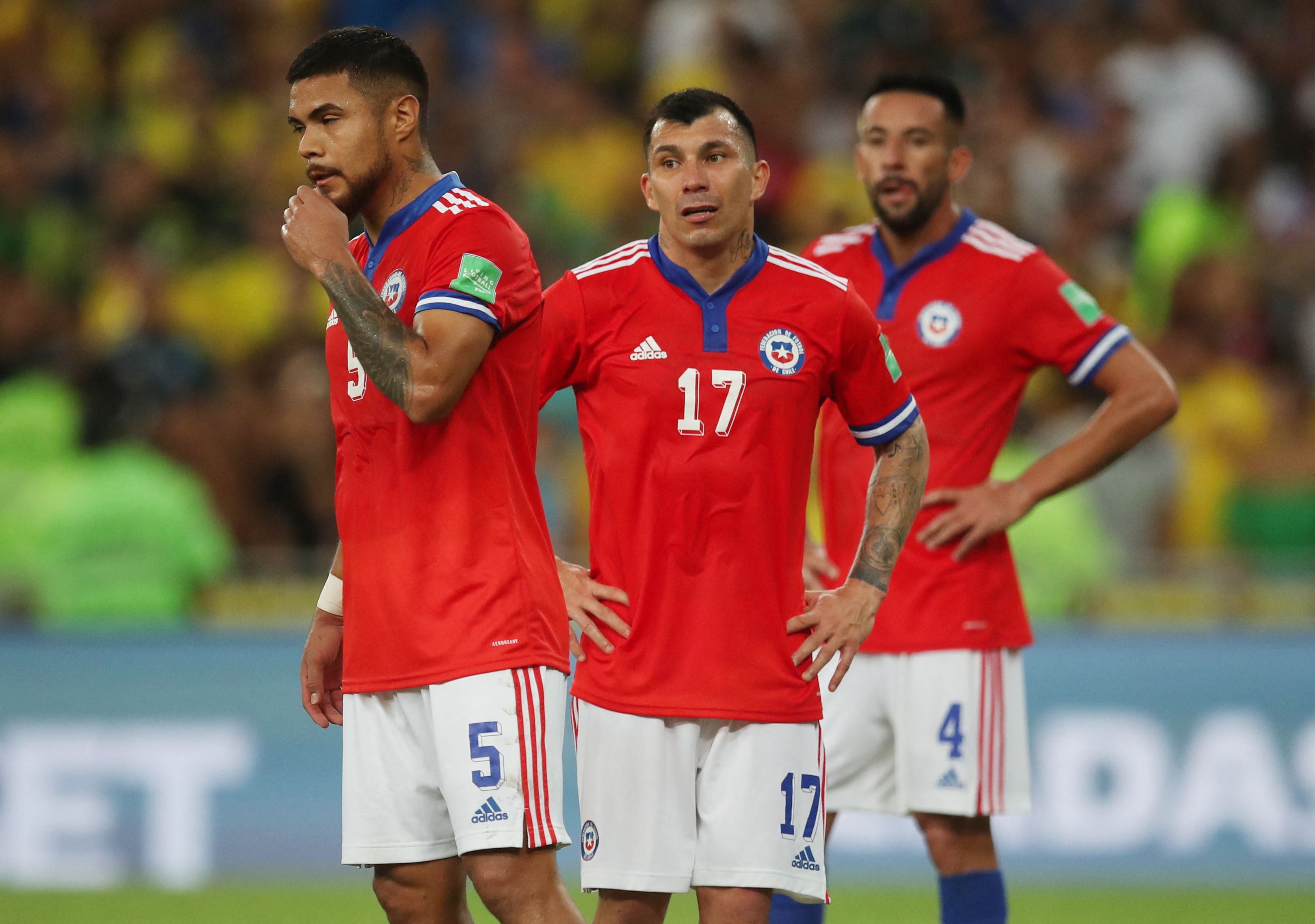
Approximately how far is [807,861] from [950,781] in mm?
1231

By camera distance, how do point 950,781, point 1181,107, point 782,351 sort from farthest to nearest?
point 1181,107, point 950,781, point 782,351

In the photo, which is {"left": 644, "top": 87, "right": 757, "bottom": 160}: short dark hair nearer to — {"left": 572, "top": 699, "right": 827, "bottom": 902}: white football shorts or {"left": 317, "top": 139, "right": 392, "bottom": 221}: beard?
{"left": 317, "top": 139, "right": 392, "bottom": 221}: beard

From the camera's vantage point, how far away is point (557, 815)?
4.34 m

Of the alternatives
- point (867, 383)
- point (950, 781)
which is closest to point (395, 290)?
point (867, 383)

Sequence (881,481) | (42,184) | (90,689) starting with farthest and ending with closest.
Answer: (42,184) < (90,689) < (881,481)

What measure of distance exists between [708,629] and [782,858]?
60 cm

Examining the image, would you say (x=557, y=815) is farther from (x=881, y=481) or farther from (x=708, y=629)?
(x=881, y=481)

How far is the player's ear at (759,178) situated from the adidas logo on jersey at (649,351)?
448 mm

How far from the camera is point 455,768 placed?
427 cm

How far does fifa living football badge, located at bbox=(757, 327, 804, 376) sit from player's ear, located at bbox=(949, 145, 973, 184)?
157cm

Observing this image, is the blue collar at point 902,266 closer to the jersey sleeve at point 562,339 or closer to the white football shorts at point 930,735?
the white football shorts at point 930,735

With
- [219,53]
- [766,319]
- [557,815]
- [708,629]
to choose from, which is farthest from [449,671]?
[219,53]

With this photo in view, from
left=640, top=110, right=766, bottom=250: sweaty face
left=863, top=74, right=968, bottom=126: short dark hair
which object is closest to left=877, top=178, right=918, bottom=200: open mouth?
left=863, top=74, right=968, bottom=126: short dark hair

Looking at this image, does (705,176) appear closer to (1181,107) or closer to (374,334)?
(374,334)
